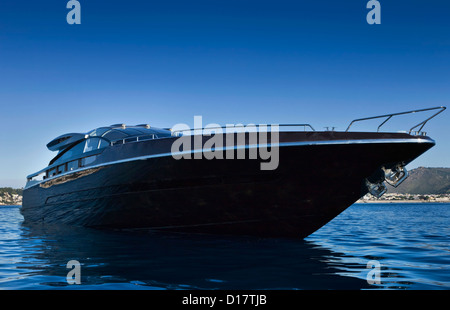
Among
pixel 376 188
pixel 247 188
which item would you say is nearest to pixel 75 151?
pixel 247 188

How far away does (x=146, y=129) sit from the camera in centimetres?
1290

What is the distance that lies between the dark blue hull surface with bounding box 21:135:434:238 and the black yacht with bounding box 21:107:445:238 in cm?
2

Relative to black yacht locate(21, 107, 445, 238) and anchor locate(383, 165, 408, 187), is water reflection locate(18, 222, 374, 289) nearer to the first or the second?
black yacht locate(21, 107, 445, 238)

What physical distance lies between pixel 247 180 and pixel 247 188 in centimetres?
20

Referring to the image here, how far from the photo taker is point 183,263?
6.59 m

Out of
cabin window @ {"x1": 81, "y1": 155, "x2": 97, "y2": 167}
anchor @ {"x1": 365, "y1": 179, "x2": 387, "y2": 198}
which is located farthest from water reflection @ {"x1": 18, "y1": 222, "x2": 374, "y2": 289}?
cabin window @ {"x1": 81, "y1": 155, "x2": 97, "y2": 167}

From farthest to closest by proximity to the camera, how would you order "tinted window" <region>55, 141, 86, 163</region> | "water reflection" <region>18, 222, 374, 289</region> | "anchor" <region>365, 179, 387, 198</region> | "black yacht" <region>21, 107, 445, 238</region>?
"tinted window" <region>55, 141, 86, 163</region>, "anchor" <region>365, 179, 387, 198</region>, "black yacht" <region>21, 107, 445, 238</region>, "water reflection" <region>18, 222, 374, 289</region>

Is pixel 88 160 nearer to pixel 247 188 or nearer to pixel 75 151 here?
pixel 75 151

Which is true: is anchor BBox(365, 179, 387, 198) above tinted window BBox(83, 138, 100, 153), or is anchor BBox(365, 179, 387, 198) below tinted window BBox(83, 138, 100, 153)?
below

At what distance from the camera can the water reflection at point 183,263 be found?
519 cm

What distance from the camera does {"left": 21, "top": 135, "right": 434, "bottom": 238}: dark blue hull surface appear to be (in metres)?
8.23

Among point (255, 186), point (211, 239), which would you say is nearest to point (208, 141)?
point (255, 186)
